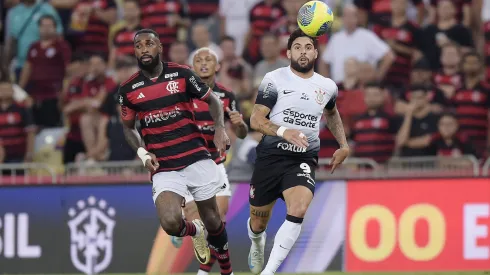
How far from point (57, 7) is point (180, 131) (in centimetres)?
976

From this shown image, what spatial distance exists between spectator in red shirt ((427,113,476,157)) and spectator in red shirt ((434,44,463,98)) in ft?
4.40

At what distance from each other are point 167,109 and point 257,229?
178 centimetres

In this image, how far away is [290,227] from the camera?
1184 cm

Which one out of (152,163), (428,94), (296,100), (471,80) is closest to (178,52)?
(428,94)

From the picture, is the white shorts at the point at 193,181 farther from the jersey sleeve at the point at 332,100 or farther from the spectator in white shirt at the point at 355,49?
the spectator in white shirt at the point at 355,49

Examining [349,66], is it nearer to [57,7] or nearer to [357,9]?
[357,9]

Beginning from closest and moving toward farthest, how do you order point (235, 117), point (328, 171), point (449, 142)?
1. point (235, 117)
2. point (328, 171)
3. point (449, 142)

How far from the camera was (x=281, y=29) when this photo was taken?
19703 mm

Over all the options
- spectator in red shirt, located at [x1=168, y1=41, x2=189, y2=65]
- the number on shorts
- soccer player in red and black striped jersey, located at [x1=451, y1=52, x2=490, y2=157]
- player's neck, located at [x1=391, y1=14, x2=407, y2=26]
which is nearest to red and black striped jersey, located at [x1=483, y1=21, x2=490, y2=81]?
soccer player in red and black striped jersey, located at [x1=451, y1=52, x2=490, y2=157]

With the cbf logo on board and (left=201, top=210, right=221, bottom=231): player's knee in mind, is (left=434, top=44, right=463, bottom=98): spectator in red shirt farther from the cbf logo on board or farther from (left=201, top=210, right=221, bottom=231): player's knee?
(left=201, top=210, right=221, bottom=231): player's knee

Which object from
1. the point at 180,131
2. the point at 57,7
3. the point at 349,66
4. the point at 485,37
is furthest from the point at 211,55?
the point at 57,7

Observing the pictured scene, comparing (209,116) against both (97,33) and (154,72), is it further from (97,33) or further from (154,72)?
(97,33)

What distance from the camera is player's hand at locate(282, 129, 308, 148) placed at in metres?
11.4

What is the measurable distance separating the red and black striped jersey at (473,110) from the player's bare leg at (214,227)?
6.53 metres
